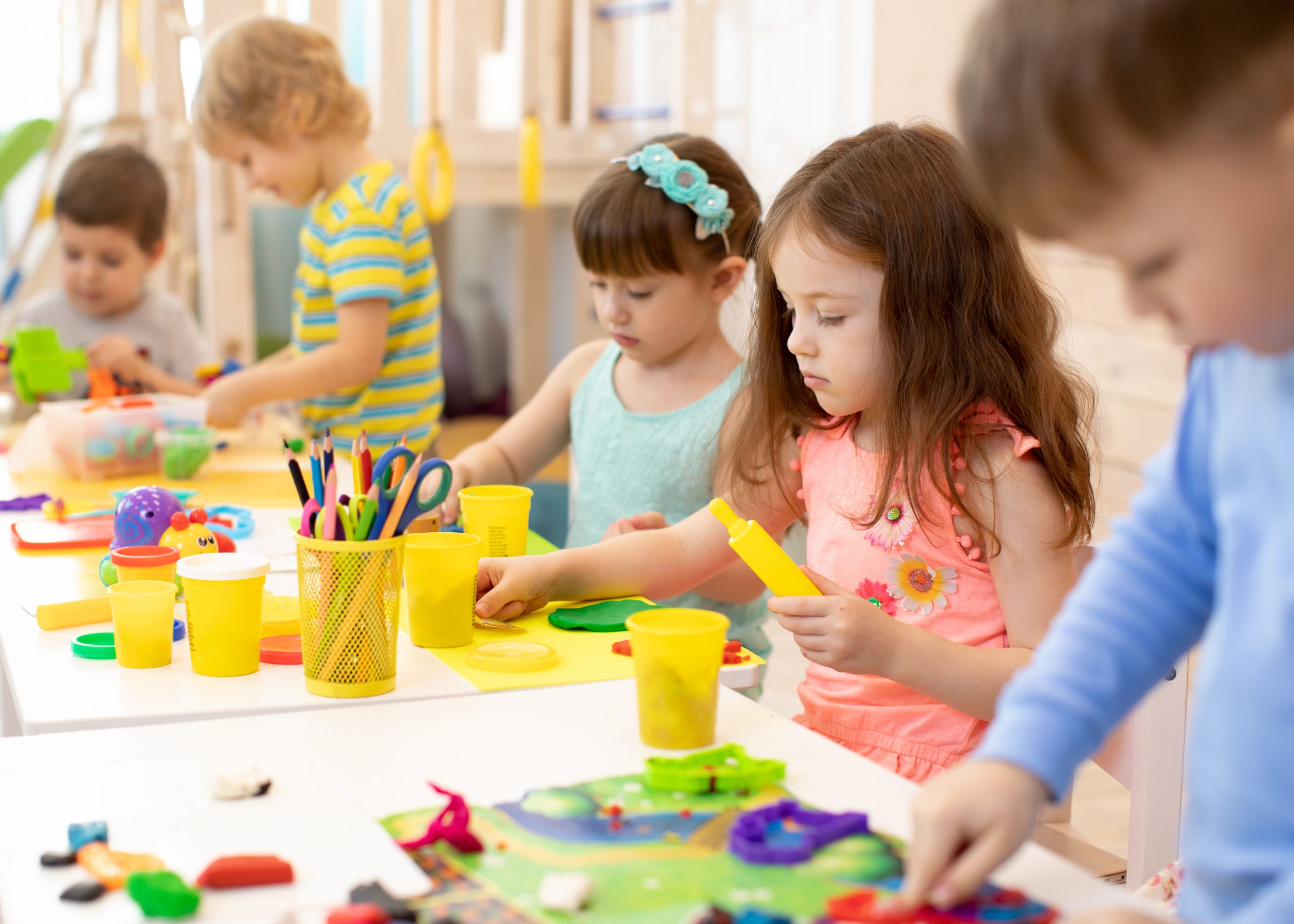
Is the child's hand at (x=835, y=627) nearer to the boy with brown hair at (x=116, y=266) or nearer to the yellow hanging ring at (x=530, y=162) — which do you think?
the boy with brown hair at (x=116, y=266)

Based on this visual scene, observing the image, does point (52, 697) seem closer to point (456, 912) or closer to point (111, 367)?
point (456, 912)

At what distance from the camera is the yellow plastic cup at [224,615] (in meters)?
0.90

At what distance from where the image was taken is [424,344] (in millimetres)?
2012

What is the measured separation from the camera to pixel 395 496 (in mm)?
870

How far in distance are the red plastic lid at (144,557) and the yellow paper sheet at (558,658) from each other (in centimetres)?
19

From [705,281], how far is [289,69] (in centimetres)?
84

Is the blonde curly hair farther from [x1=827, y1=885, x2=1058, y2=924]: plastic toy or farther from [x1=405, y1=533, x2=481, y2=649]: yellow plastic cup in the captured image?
[x1=827, y1=885, x2=1058, y2=924]: plastic toy

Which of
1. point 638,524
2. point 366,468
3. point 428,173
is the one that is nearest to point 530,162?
point 428,173

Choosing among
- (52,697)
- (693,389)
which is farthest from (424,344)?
(52,697)

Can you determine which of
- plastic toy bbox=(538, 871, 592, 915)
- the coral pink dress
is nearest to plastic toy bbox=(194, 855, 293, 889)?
plastic toy bbox=(538, 871, 592, 915)

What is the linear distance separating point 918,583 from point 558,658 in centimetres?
33

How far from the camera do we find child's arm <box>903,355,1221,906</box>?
1.84 feet

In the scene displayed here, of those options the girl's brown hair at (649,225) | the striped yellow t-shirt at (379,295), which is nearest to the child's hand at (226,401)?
the striped yellow t-shirt at (379,295)

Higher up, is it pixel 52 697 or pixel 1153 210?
pixel 1153 210
